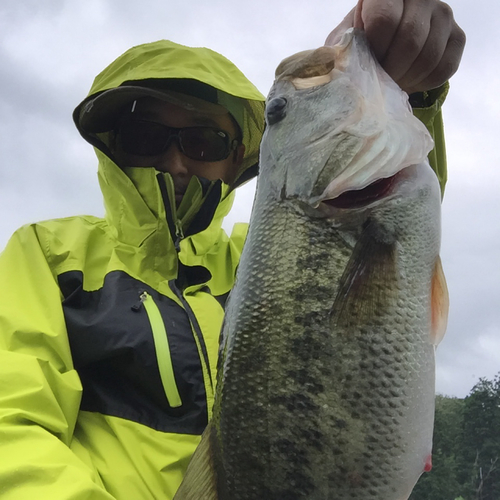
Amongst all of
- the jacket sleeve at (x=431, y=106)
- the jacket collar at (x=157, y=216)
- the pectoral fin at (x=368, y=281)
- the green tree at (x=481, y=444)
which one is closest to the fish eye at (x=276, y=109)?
the pectoral fin at (x=368, y=281)

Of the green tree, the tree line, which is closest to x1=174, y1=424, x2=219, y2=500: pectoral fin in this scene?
the tree line

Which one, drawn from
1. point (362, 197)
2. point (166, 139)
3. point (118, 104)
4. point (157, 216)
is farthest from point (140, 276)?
point (362, 197)

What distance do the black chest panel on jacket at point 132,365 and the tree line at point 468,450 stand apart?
35.9 metres

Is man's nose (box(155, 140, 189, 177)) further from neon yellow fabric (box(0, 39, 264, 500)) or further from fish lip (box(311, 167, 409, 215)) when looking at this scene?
fish lip (box(311, 167, 409, 215))

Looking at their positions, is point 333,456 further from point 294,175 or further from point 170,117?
point 170,117

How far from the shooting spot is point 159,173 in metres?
2.70

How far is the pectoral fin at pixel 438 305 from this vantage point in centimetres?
166

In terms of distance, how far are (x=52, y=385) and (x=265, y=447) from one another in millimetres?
965

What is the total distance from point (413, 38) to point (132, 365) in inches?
65.2

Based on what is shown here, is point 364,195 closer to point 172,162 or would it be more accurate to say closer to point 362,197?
point 362,197

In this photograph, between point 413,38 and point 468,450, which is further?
point 468,450

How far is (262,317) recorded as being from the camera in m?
1.67

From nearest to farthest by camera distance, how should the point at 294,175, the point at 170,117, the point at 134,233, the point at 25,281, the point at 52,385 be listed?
the point at 294,175 → the point at 52,385 → the point at 25,281 → the point at 134,233 → the point at 170,117

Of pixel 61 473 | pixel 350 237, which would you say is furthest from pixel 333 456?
pixel 61 473
